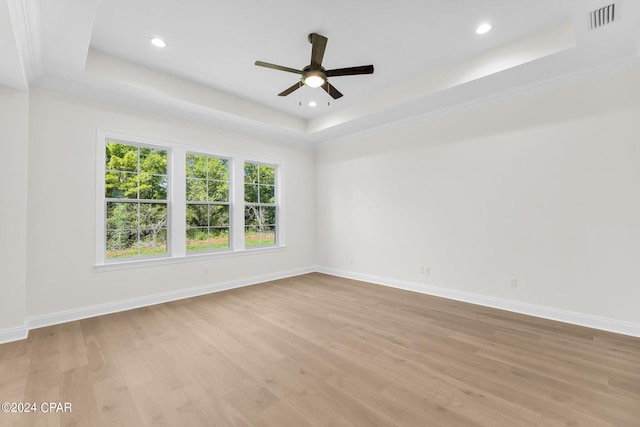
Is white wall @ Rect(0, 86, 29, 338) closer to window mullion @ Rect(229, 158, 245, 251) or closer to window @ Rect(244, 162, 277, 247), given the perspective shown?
window mullion @ Rect(229, 158, 245, 251)

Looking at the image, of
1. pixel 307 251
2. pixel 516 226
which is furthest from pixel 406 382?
pixel 307 251

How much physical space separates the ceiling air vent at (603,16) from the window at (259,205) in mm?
4823

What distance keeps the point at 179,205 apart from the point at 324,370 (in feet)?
11.0

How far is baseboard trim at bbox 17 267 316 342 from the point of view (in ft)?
10.4

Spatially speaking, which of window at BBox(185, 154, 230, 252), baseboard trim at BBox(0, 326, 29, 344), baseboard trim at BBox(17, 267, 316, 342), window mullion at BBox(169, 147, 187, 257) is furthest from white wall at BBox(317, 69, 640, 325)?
baseboard trim at BBox(0, 326, 29, 344)

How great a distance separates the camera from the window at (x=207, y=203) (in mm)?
4539

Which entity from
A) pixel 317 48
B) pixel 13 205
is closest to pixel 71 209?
pixel 13 205

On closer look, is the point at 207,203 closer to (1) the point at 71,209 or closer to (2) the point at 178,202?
(2) the point at 178,202

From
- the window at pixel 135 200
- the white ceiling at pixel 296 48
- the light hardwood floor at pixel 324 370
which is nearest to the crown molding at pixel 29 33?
the white ceiling at pixel 296 48

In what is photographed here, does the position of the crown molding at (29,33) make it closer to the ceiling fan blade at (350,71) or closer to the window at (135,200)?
the window at (135,200)

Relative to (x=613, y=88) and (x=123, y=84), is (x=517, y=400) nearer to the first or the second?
(x=613, y=88)

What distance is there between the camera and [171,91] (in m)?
3.73

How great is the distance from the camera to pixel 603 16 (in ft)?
7.78

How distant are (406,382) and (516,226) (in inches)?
106
